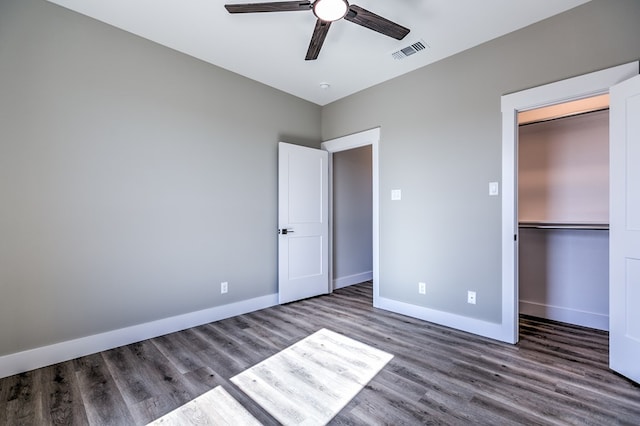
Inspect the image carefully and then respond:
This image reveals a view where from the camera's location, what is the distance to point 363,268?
A: 16.8 feet

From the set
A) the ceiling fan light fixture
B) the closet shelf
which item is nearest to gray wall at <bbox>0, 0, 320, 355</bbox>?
the ceiling fan light fixture

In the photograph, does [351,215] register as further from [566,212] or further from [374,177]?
[566,212]

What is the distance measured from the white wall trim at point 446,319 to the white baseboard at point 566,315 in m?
0.97

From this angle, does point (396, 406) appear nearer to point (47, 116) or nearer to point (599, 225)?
point (599, 225)

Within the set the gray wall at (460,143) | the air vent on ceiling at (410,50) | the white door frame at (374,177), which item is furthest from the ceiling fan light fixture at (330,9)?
the white door frame at (374,177)

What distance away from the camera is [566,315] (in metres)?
3.14

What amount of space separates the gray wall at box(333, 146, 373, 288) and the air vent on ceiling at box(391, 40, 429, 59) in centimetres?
190

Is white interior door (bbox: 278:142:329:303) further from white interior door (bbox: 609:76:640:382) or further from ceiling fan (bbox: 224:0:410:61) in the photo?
white interior door (bbox: 609:76:640:382)

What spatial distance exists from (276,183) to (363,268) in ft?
7.40

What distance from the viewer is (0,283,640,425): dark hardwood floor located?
5.67 feet

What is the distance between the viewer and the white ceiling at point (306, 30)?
2.36 m

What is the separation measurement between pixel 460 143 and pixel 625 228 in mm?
1437

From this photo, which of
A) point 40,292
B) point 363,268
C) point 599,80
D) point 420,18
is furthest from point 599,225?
point 40,292

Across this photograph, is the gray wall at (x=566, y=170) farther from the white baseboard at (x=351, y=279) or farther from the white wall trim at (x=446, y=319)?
the white baseboard at (x=351, y=279)
